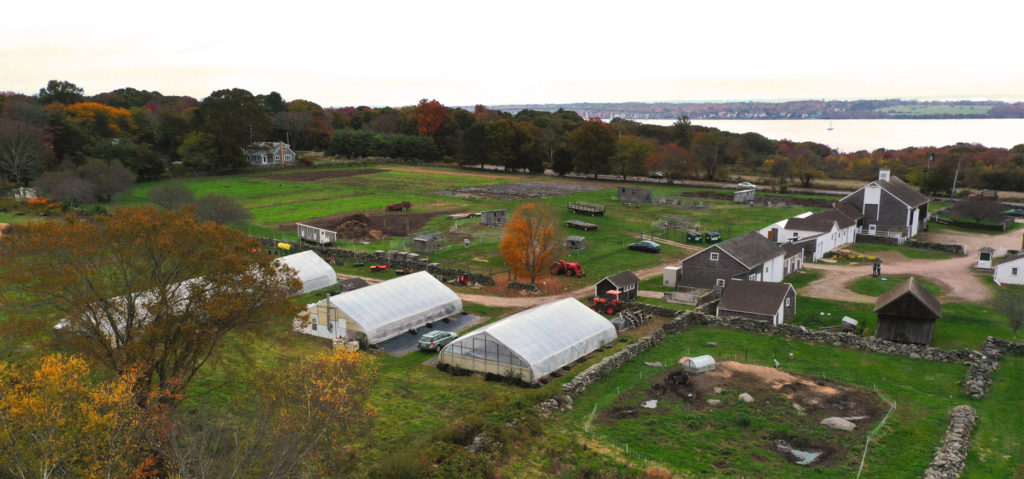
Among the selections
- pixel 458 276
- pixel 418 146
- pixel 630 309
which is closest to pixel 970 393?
pixel 630 309

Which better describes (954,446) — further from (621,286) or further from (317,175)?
(317,175)

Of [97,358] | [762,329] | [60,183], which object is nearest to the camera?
[97,358]

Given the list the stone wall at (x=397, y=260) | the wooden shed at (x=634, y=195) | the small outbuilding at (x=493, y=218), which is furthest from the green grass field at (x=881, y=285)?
the wooden shed at (x=634, y=195)

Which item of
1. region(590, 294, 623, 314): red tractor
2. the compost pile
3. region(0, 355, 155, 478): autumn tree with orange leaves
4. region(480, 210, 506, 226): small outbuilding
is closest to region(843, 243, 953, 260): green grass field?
region(590, 294, 623, 314): red tractor

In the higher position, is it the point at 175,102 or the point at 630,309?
the point at 175,102

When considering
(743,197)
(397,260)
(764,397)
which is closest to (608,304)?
(764,397)

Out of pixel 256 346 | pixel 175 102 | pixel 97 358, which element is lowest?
pixel 256 346

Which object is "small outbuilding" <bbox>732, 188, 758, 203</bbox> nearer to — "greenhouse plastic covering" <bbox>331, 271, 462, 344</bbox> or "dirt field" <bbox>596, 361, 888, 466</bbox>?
"greenhouse plastic covering" <bbox>331, 271, 462, 344</bbox>

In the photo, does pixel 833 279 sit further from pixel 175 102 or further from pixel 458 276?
pixel 175 102
